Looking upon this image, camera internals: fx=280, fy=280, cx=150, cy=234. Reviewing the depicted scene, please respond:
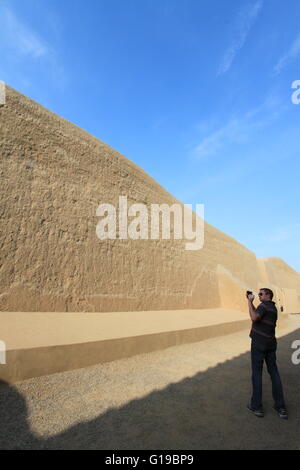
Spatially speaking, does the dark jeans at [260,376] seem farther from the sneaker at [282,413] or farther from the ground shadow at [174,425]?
the ground shadow at [174,425]

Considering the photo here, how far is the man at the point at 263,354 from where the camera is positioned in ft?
10.8

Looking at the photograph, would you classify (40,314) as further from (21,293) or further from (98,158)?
(98,158)

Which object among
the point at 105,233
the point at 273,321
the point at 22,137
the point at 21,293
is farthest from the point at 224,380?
the point at 22,137

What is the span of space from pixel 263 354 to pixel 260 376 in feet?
0.82

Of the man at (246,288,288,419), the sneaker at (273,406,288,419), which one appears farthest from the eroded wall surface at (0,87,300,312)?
the sneaker at (273,406,288,419)

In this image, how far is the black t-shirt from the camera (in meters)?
3.36

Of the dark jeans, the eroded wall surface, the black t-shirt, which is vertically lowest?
the dark jeans

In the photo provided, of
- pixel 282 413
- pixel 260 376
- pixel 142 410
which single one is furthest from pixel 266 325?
pixel 142 410

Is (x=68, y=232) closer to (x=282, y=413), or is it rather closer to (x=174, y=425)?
(x=174, y=425)

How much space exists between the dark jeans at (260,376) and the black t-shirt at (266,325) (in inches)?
2.8

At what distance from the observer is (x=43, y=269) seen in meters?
5.95

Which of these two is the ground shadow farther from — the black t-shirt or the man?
the black t-shirt

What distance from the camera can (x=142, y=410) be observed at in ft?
10.9

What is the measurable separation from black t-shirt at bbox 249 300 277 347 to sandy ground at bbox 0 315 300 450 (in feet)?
2.77
